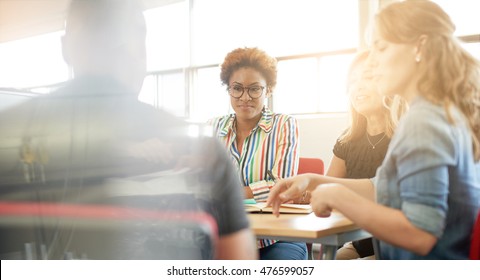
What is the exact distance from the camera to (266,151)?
1667 millimetres

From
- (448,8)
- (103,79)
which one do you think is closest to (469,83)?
(448,8)

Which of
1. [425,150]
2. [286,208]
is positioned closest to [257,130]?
[286,208]

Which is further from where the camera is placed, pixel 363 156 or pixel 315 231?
pixel 363 156

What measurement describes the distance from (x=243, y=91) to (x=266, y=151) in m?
0.23

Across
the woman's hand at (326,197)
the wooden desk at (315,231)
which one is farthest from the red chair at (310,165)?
the woman's hand at (326,197)

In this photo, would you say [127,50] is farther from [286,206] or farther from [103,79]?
[286,206]

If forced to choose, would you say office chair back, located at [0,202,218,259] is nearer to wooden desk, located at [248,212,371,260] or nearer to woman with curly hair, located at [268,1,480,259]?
wooden desk, located at [248,212,371,260]

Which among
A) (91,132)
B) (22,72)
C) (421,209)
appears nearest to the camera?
(421,209)

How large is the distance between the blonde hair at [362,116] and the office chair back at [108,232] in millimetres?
468

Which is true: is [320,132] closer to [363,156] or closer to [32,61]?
[363,156]

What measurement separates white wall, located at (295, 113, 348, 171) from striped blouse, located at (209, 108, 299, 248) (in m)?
0.04

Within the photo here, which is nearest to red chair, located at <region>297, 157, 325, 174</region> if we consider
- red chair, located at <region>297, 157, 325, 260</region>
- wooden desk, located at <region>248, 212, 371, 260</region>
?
red chair, located at <region>297, 157, 325, 260</region>

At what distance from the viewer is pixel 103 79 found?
38.6 inches

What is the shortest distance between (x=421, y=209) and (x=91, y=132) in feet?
2.09
